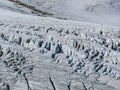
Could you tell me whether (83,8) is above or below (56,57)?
above

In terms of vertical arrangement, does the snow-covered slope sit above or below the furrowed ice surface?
above

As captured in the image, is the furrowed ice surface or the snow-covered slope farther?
the snow-covered slope

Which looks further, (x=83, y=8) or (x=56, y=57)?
(x=83, y=8)

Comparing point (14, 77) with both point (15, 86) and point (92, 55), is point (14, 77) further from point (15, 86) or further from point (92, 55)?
point (92, 55)

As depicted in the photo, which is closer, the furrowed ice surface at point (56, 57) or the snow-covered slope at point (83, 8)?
the furrowed ice surface at point (56, 57)

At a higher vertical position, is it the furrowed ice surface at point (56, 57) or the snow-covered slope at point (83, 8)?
the snow-covered slope at point (83, 8)

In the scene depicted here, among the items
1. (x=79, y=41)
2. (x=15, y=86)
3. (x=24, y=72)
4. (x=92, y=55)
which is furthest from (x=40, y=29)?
Answer: (x=15, y=86)
